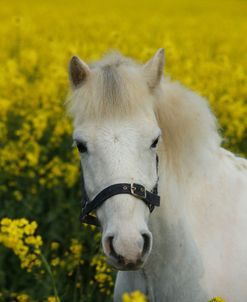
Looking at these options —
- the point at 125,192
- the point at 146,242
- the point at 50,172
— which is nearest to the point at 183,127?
the point at 125,192

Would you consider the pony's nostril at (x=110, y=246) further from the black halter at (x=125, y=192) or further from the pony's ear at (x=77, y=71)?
the pony's ear at (x=77, y=71)

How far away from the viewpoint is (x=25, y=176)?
19.1ft

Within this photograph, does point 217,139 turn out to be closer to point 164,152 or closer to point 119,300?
point 164,152

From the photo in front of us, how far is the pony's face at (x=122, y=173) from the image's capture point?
8.63 feet

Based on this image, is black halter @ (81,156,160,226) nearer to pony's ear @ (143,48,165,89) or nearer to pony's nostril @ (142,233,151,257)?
pony's nostril @ (142,233,151,257)

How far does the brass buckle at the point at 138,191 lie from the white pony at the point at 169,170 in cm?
3

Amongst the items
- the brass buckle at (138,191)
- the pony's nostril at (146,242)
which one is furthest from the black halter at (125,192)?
the pony's nostril at (146,242)

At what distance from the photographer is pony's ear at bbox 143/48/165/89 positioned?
317cm

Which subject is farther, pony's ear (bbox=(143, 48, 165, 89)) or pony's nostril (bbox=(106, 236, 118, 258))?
pony's ear (bbox=(143, 48, 165, 89))

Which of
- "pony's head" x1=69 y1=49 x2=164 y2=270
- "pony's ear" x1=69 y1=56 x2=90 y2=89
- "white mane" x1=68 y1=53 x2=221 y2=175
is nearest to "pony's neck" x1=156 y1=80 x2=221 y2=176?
"white mane" x1=68 y1=53 x2=221 y2=175

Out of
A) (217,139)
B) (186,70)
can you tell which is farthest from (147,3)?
(217,139)

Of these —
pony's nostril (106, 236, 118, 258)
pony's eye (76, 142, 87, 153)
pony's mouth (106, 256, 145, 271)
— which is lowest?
pony's mouth (106, 256, 145, 271)

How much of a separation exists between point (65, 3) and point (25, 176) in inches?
1083

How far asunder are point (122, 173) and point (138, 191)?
11 cm
